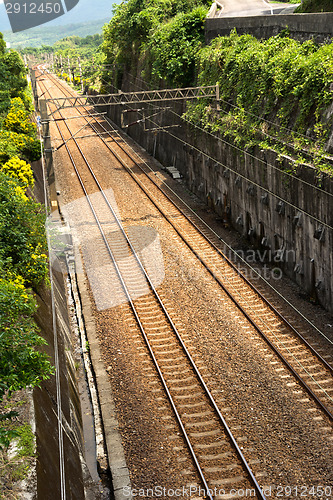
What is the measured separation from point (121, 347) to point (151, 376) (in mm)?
1764

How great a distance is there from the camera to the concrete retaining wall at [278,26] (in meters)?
19.6

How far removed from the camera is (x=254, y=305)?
1706 cm

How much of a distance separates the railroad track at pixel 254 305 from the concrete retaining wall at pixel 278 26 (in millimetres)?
9133

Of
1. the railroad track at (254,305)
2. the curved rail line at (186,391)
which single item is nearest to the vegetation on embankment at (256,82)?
the railroad track at (254,305)

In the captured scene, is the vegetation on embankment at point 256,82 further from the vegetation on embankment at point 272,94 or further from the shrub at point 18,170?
the shrub at point 18,170

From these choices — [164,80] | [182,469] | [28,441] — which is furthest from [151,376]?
[164,80]

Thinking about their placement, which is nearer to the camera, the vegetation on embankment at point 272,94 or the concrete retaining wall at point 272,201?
the concrete retaining wall at point 272,201

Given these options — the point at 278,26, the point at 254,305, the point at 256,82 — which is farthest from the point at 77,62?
the point at 254,305

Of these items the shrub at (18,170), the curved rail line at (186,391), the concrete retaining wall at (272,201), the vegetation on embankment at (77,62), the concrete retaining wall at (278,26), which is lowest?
the curved rail line at (186,391)

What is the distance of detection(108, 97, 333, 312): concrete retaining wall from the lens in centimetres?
1633

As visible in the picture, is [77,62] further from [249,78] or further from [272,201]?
[272,201]

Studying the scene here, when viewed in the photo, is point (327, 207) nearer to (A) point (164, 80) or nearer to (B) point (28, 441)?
(B) point (28, 441)

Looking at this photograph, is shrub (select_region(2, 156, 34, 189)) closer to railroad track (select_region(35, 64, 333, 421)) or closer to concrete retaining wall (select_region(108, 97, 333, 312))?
railroad track (select_region(35, 64, 333, 421))

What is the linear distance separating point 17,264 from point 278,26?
55.9 feet
